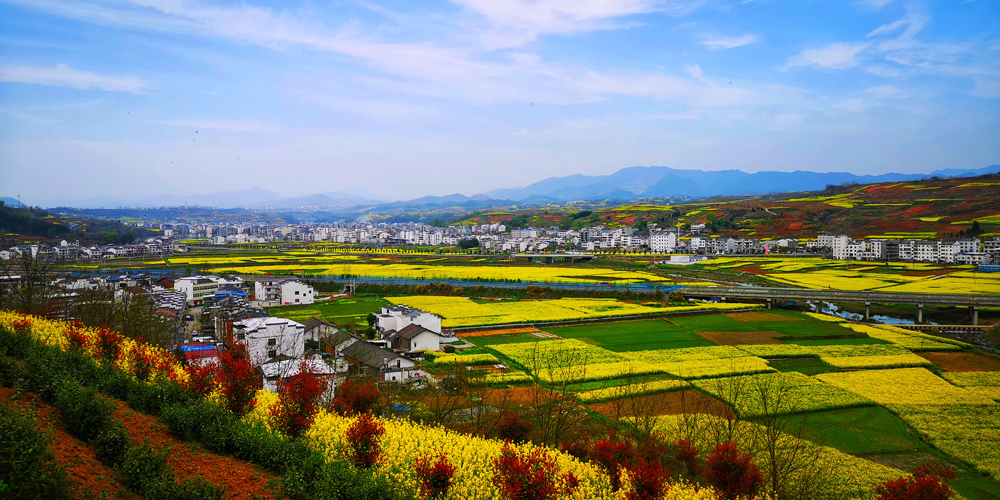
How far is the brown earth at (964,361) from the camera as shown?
1878 cm

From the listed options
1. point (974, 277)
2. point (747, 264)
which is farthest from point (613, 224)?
point (974, 277)

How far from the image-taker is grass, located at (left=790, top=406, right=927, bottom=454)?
39.8 ft

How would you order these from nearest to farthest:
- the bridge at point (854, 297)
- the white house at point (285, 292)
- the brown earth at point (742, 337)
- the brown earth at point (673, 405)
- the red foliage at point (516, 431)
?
the red foliage at point (516, 431) → the brown earth at point (673, 405) → the brown earth at point (742, 337) → the bridge at point (854, 297) → the white house at point (285, 292)

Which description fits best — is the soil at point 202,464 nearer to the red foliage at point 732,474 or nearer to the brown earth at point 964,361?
the red foliage at point 732,474

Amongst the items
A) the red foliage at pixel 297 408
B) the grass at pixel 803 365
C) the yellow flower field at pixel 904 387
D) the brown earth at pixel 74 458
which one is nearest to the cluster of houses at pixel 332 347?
the red foliage at pixel 297 408

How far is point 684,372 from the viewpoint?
58.7ft

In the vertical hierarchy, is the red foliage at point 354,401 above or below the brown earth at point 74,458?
below

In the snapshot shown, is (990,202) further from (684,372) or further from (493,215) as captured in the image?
(493,215)

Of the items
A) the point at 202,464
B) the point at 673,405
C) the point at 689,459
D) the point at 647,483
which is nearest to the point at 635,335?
the point at 673,405

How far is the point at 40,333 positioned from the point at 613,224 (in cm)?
8512

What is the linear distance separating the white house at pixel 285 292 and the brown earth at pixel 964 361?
3034 centimetres

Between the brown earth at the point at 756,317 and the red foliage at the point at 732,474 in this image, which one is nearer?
the red foliage at the point at 732,474

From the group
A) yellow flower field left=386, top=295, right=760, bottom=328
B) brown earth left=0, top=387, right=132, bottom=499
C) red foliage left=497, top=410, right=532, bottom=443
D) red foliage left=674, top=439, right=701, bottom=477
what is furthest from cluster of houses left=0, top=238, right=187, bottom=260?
red foliage left=674, top=439, right=701, bottom=477

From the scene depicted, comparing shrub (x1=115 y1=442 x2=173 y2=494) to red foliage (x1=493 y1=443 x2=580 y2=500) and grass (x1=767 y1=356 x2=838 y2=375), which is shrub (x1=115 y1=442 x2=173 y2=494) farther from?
grass (x1=767 y1=356 x2=838 y2=375)
